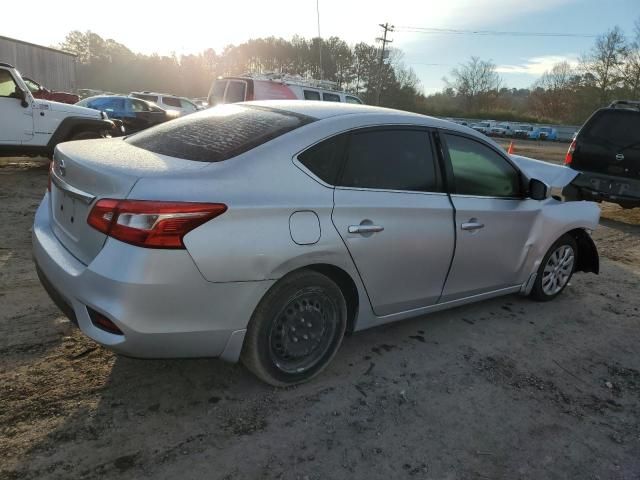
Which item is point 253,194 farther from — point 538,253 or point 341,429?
point 538,253

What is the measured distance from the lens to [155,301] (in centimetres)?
238

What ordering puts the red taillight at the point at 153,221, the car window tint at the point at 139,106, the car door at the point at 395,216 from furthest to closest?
the car window tint at the point at 139,106 < the car door at the point at 395,216 < the red taillight at the point at 153,221

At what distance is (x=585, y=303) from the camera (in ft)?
16.3

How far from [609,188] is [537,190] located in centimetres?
560

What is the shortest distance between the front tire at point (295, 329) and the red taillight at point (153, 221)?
0.60 m

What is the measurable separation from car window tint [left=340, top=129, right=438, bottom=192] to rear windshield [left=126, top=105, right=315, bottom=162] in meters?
0.38

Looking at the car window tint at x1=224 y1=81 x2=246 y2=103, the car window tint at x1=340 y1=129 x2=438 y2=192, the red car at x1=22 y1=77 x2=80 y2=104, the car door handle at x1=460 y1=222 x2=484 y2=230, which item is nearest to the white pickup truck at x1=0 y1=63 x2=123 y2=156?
the red car at x1=22 y1=77 x2=80 y2=104

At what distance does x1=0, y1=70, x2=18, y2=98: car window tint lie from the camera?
29.1 ft

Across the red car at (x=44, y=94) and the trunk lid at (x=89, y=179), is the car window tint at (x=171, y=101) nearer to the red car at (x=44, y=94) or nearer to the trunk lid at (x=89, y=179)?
the red car at (x=44, y=94)

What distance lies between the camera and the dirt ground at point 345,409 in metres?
2.42

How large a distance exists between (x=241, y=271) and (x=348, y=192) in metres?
0.84

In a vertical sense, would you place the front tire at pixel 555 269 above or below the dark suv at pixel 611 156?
below

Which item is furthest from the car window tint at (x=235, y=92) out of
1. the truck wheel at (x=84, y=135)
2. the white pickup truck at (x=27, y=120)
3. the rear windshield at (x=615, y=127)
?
the rear windshield at (x=615, y=127)

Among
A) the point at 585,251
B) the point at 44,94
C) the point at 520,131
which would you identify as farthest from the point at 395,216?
the point at 520,131
